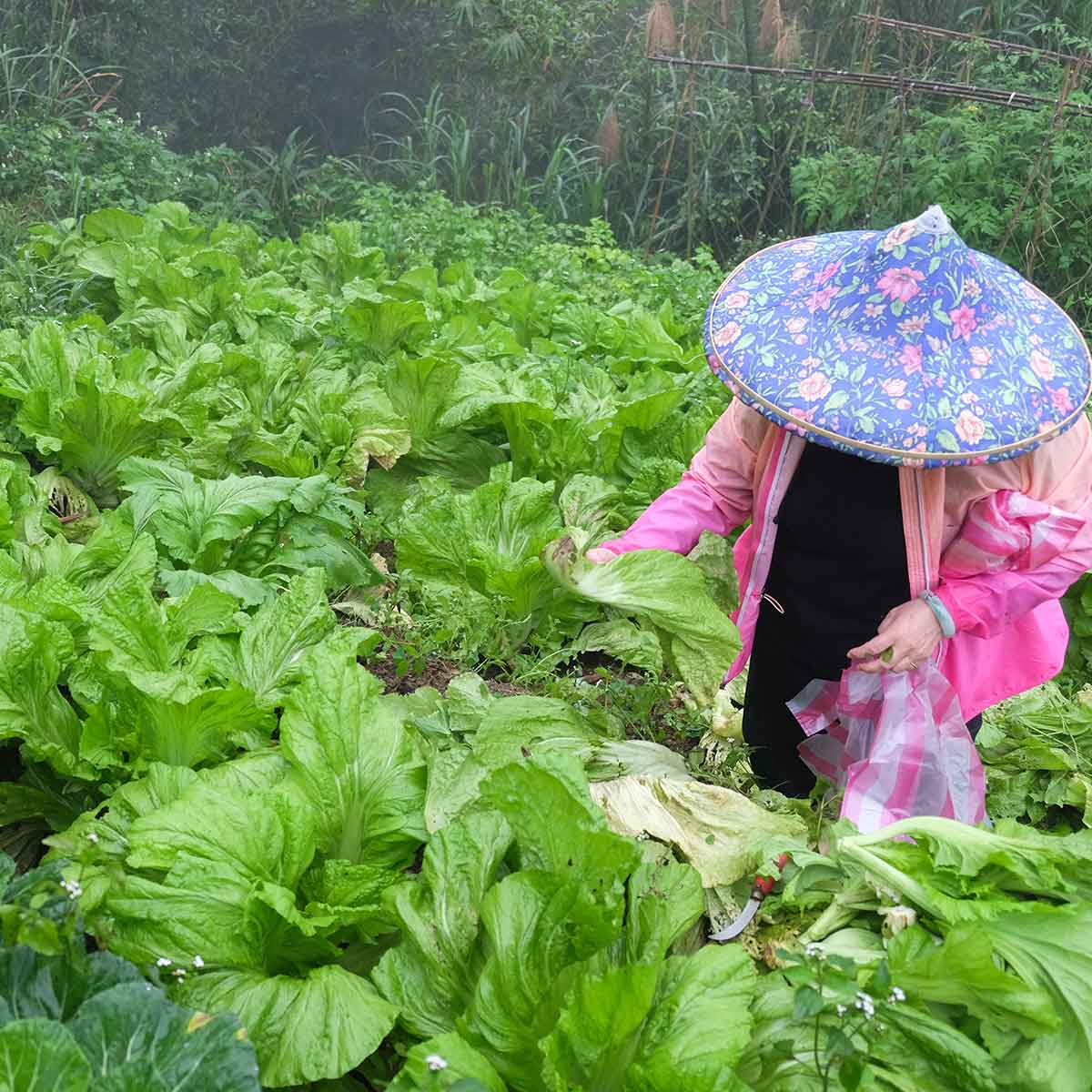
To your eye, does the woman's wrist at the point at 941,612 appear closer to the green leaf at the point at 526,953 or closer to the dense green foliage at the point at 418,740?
the dense green foliage at the point at 418,740

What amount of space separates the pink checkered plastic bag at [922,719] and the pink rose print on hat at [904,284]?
473 millimetres

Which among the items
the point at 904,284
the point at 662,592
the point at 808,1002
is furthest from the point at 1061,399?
the point at 808,1002

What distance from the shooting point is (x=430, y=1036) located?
5.95 feet

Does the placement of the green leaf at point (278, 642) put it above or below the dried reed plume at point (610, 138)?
above

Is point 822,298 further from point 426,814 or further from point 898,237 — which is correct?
point 426,814

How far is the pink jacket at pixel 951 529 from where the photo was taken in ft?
7.62

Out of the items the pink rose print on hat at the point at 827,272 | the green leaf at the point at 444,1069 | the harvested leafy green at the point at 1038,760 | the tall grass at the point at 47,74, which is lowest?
the harvested leafy green at the point at 1038,760

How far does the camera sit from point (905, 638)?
7.68 ft

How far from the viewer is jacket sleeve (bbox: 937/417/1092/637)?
7.55 feet

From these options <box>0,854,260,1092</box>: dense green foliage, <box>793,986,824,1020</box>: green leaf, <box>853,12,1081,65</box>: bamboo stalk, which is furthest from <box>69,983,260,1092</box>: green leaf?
<box>853,12,1081,65</box>: bamboo stalk

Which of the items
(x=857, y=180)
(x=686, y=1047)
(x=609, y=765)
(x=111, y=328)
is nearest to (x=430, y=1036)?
(x=686, y=1047)

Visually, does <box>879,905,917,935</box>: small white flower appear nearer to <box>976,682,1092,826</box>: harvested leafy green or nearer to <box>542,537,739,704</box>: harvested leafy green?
<box>542,537,739,704</box>: harvested leafy green

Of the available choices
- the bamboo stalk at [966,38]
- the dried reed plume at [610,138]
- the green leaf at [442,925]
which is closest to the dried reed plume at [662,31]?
the dried reed plume at [610,138]

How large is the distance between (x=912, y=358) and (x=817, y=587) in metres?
0.71
